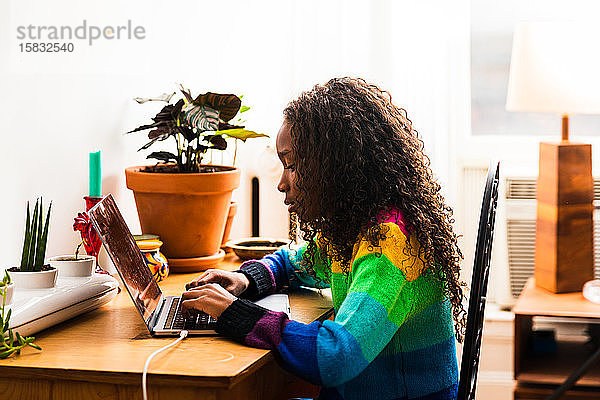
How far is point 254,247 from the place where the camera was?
6.46ft

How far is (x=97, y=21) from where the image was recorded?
5.97ft

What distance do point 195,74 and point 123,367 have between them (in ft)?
4.31

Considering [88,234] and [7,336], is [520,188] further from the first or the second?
[7,336]

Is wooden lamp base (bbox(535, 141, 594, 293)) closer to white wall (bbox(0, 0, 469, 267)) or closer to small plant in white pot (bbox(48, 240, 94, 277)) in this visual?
white wall (bbox(0, 0, 469, 267))

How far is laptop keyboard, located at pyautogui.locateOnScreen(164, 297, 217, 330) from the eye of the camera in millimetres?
1316

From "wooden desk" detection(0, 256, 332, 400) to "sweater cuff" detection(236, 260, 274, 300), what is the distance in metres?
0.28

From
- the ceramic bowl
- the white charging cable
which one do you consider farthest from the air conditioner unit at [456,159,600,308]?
the white charging cable

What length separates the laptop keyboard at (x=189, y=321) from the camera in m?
1.32

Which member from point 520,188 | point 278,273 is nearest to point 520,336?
point 520,188

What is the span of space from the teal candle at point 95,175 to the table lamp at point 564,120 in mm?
1491

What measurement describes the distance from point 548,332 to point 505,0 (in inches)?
49.1

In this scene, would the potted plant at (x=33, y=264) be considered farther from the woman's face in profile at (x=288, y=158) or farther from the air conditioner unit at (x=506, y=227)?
the air conditioner unit at (x=506, y=227)

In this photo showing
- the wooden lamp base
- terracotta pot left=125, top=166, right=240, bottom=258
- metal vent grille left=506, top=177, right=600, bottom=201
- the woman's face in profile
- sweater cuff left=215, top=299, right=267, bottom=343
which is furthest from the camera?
metal vent grille left=506, top=177, right=600, bottom=201

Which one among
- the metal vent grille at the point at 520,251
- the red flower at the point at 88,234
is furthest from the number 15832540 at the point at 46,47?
the metal vent grille at the point at 520,251
